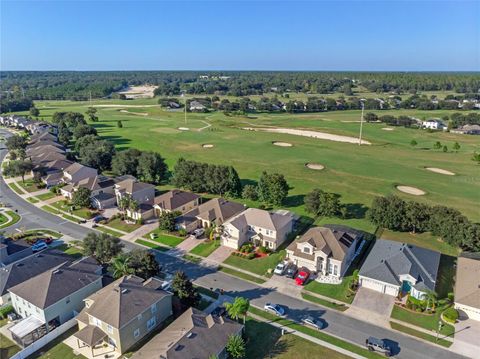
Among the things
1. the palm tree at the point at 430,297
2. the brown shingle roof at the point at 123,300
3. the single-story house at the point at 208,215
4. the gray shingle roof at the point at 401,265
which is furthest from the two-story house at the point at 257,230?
the palm tree at the point at 430,297

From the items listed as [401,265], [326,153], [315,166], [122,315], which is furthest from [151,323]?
[326,153]

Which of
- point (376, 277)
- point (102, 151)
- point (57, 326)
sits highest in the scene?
point (102, 151)

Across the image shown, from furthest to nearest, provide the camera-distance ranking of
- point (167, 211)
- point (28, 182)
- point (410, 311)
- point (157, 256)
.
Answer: point (28, 182)
point (167, 211)
point (157, 256)
point (410, 311)

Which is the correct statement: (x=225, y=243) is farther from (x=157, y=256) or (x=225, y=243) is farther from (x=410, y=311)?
(x=410, y=311)

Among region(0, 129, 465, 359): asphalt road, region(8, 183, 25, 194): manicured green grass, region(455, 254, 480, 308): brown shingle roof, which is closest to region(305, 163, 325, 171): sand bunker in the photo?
region(455, 254, 480, 308): brown shingle roof

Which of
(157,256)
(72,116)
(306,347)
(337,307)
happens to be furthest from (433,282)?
(72,116)

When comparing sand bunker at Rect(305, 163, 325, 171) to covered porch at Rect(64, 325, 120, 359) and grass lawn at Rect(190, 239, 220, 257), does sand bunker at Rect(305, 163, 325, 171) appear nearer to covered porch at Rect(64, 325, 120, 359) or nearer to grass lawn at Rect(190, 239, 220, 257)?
grass lawn at Rect(190, 239, 220, 257)

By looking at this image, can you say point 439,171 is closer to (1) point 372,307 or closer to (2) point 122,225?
(1) point 372,307
